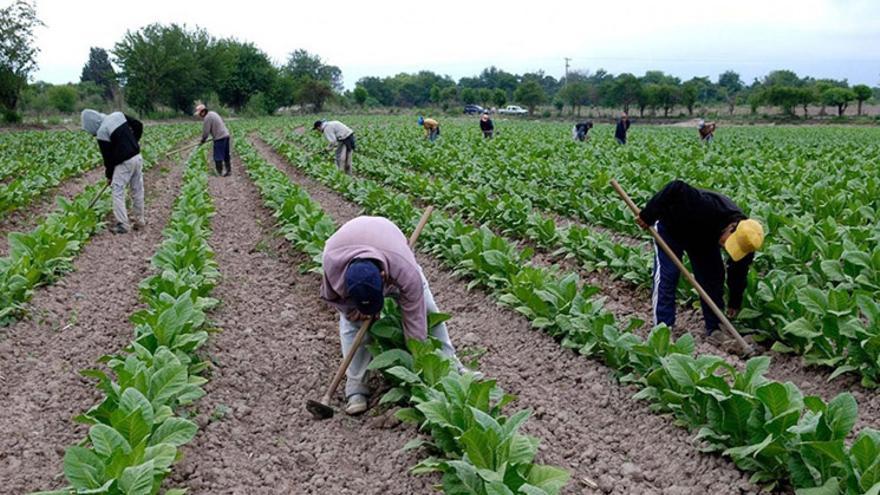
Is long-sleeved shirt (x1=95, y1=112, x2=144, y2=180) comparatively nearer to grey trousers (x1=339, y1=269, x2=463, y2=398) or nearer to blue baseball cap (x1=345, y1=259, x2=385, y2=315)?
grey trousers (x1=339, y1=269, x2=463, y2=398)

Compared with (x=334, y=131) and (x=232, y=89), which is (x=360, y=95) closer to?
(x=232, y=89)

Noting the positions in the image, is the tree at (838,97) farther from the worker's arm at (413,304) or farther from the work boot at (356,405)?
the work boot at (356,405)

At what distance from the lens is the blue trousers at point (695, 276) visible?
578 centimetres

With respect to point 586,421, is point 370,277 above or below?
above

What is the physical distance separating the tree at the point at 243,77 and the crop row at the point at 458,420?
69.6 m

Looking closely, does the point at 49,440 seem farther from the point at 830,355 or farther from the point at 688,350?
the point at 830,355

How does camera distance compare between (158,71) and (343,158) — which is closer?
(343,158)

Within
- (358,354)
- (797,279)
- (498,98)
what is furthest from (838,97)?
(358,354)

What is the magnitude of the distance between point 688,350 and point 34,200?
11411 mm

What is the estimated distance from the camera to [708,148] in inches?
822

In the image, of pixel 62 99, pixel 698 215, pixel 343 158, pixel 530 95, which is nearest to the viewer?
pixel 698 215

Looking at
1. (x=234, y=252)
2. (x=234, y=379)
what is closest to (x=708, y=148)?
(x=234, y=252)

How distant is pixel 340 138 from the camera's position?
16.0m

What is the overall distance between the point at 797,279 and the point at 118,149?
8409 millimetres
